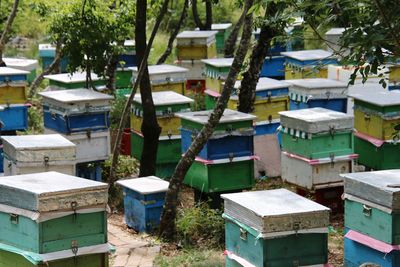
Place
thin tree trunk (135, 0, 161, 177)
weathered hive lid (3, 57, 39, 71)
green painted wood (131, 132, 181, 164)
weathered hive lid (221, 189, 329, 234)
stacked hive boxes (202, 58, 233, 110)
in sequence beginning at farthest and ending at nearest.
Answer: weathered hive lid (3, 57, 39, 71) → stacked hive boxes (202, 58, 233, 110) → green painted wood (131, 132, 181, 164) → thin tree trunk (135, 0, 161, 177) → weathered hive lid (221, 189, 329, 234)

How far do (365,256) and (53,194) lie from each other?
105 inches

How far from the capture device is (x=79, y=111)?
1104 cm

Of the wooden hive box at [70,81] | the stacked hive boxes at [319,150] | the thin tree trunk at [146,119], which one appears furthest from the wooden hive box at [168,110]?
the wooden hive box at [70,81]

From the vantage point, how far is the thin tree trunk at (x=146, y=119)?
35.2 feet

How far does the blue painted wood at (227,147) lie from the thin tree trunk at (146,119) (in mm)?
1220

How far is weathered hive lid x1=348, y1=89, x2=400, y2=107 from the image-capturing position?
10.4 meters

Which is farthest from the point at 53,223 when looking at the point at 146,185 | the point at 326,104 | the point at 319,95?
the point at 326,104

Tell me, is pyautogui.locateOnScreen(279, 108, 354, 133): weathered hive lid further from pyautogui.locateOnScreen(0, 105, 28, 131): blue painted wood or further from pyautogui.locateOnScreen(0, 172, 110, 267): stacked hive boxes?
pyautogui.locateOnScreen(0, 105, 28, 131): blue painted wood

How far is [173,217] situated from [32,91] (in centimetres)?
762

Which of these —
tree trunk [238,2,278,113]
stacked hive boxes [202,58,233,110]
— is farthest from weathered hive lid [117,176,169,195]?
stacked hive boxes [202,58,233,110]

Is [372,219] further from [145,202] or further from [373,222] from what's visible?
[145,202]

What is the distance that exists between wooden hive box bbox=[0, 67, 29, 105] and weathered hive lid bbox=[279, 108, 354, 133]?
4.15 meters

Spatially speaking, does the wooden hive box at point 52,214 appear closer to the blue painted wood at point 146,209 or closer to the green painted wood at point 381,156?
the blue painted wood at point 146,209

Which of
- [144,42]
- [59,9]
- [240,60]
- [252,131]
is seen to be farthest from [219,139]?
[59,9]
